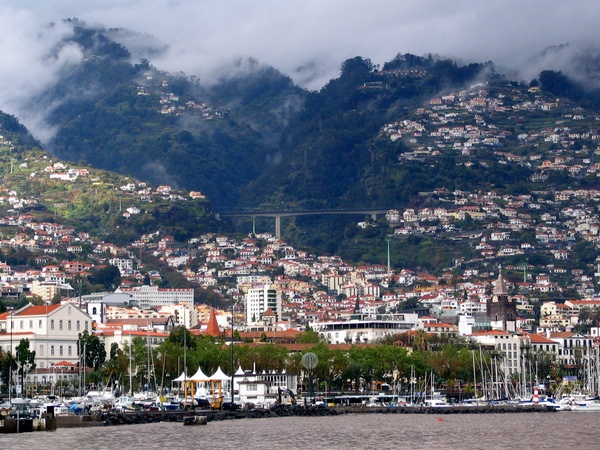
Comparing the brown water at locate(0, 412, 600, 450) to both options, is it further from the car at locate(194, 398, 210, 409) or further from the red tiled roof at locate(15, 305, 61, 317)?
the red tiled roof at locate(15, 305, 61, 317)

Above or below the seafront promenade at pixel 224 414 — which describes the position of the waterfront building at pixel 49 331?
above

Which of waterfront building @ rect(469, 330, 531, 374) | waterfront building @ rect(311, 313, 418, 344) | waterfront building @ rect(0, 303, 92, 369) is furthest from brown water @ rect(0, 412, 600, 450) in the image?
waterfront building @ rect(311, 313, 418, 344)

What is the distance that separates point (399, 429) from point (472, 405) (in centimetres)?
3735

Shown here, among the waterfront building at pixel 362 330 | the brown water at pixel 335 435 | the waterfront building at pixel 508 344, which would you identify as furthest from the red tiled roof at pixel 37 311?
the waterfront building at pixel 508 344

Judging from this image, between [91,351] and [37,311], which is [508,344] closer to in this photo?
[37,311]

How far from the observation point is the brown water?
3113 inches

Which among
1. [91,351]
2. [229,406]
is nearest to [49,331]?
[91,351]

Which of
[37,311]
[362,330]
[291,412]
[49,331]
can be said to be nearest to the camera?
[291,412]

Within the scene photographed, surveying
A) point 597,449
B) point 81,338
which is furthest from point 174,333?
point 597,449

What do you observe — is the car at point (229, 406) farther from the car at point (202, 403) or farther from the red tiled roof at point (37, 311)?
the red tiled roof at point (37, 311)

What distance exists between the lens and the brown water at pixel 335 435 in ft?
259

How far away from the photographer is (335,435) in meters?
88.6

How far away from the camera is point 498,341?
18525cm

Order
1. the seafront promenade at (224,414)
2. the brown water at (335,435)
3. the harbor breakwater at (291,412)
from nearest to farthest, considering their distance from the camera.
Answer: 1. the brown water at (335,435)
2. the seafront promenade at (224,414)
3. the harbor breakwater at (291,412)
